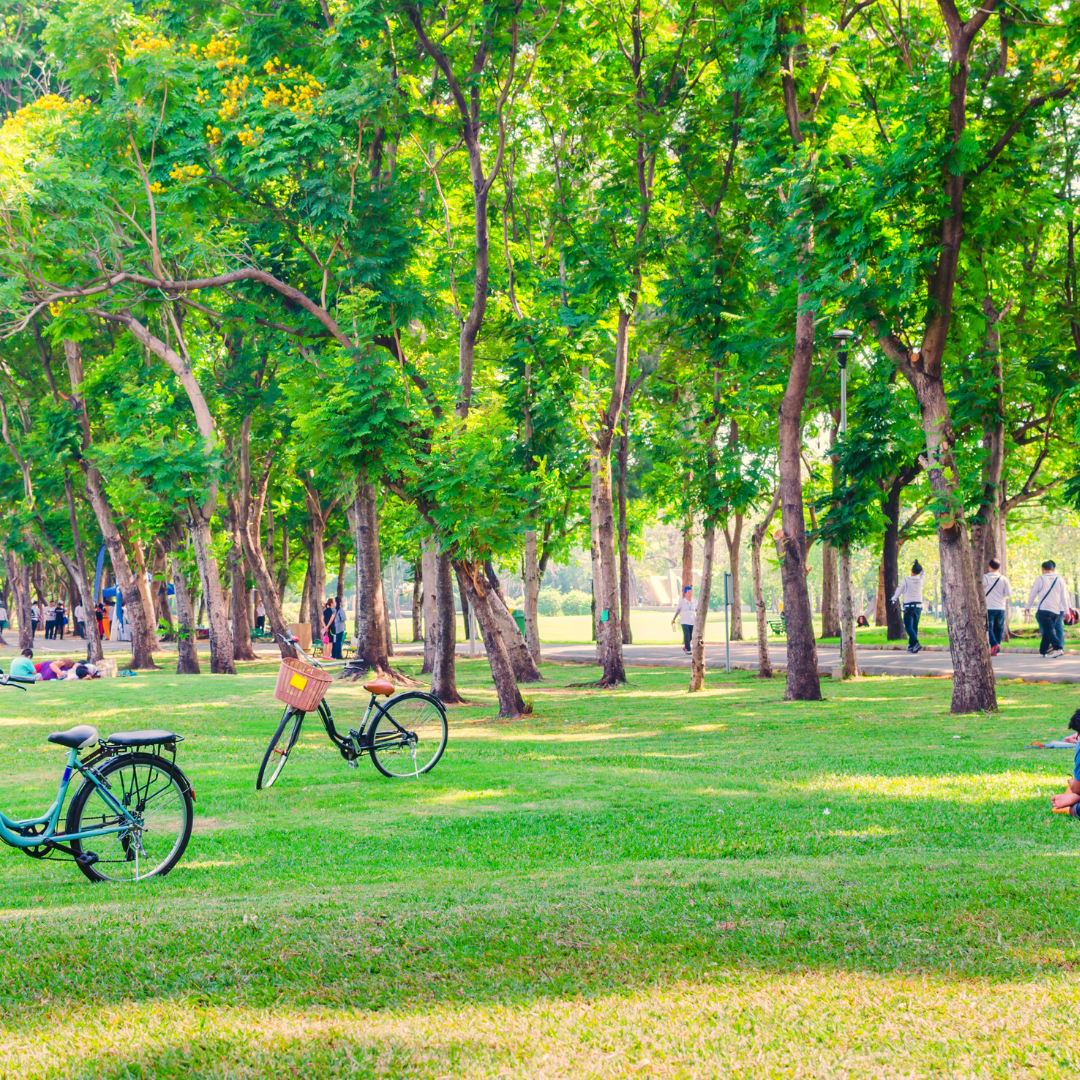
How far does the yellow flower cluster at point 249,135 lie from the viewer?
17.0 meters

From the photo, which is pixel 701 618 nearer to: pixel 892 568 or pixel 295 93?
pixel 295 93

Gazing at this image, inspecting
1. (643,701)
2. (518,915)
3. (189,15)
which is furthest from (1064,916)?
(189,15)

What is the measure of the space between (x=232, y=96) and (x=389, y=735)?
12063 millimetres

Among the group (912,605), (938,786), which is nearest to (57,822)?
(938,786)

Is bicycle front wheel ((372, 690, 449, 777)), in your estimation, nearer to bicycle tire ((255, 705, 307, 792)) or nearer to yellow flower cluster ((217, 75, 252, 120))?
bicycle tire ((255, 705, 307, 792))

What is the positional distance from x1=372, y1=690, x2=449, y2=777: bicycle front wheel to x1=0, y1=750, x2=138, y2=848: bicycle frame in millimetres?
4462

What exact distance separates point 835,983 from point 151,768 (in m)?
4.28

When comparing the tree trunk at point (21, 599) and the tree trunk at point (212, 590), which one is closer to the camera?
the tree trunk at point (212, 590)

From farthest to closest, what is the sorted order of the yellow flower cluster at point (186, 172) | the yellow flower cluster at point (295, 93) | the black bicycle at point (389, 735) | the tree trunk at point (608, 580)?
the tree trunk at point (608, 580)
the yellow flower cluster at point (186, 172)
the yellow flower cluster at point (295, 93)
the black bicycle at point (389, 735)

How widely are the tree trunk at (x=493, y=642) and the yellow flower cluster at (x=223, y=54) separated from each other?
358 inches

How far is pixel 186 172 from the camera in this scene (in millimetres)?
18406

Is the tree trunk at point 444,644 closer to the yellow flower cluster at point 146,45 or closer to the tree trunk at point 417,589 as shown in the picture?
the yellow flower cluster at point 146,45

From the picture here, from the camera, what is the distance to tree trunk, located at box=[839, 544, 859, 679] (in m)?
19.5

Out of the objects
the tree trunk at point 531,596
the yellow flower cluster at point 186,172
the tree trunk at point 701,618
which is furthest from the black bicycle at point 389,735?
the tree trunk at point 531,596
